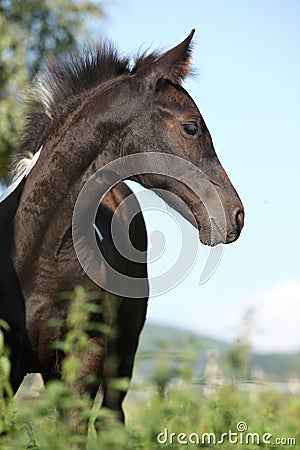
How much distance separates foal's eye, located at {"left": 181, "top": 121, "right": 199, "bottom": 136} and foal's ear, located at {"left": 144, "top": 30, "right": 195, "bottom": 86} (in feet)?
1.06

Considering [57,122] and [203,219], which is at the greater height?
[57,122]

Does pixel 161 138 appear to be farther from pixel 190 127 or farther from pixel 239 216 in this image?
pixel 239 216

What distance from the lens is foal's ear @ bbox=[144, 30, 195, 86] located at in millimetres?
5566

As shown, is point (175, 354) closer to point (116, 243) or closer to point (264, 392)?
point (264, 392)

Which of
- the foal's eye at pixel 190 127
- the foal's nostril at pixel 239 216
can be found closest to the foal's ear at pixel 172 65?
the foal's eye at pixel 190 127

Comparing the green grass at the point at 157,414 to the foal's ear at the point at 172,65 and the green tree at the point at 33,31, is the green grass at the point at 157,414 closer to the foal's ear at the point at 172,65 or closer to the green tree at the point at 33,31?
the foal's ear at the point at 172,65

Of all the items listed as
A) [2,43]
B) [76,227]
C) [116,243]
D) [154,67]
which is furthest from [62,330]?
[2,43]

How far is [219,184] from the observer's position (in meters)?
5.41

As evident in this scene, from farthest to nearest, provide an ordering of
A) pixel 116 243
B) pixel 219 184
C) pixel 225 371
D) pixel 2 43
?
pixel 2 43 → pixel 116 243 → pixel 219 184 → pixel 225 371

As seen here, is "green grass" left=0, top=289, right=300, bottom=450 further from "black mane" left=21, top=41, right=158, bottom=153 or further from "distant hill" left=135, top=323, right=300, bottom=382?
"black mane" left=21, top=41, right=158, bottom=153

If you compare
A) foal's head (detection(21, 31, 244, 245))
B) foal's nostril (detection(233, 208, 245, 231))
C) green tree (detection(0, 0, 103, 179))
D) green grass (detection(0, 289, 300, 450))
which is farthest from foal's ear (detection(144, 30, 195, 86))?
green tree (detection(0, 0, 103, 179))

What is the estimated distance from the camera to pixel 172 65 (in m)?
5.61

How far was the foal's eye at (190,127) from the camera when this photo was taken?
5414mm

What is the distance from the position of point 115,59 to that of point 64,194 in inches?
39.7
